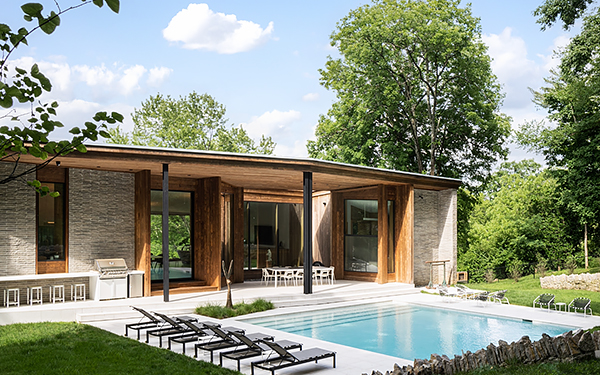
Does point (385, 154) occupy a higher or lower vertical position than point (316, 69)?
lower

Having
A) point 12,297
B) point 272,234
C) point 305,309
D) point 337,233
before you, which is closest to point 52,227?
point 12,297

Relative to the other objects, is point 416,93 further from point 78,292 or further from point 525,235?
point 78,292

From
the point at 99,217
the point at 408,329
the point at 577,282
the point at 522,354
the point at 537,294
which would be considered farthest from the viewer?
the point at 577,282

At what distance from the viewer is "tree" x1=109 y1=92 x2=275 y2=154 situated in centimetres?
3659

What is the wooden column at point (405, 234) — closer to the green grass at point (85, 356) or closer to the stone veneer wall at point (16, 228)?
the green grass at point (85, 356)

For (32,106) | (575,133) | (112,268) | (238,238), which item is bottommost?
(112,268)

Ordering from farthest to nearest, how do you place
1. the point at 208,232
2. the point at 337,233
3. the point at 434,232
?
the point at 337,233
the point at 434,232
the point at 208,232

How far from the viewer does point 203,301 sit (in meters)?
13.4

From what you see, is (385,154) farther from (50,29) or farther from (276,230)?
(50,29)

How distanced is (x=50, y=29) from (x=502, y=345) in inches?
276

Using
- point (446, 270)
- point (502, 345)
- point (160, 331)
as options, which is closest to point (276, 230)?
point (446, 270)

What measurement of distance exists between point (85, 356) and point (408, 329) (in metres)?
6.89

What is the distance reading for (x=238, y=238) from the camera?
18.5 m

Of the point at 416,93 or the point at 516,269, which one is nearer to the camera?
the point at 516,269
